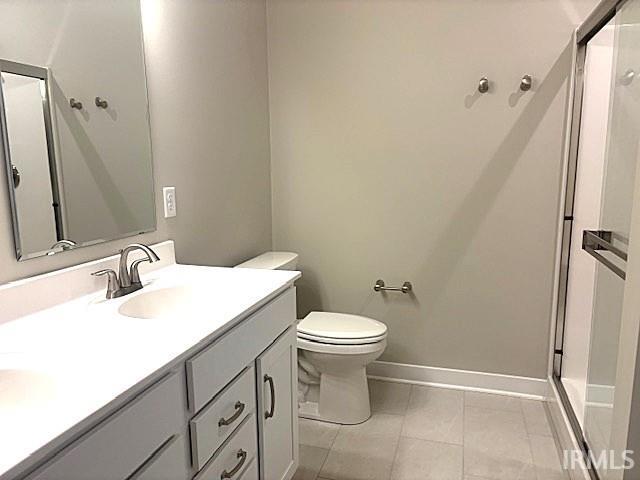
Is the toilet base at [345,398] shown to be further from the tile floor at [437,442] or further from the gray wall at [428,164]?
the gray wall at [428,164]

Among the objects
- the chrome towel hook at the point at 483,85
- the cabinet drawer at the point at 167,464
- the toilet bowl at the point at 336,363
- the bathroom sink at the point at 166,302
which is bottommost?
the toilet bowl at the point at 336,363

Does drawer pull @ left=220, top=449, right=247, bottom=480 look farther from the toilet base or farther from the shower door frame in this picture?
the shower door frame

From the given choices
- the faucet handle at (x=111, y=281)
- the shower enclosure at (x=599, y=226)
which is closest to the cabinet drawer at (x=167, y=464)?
the faucet handle at (x=111, y=281)

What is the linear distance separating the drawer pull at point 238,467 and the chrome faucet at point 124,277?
583 millimetres

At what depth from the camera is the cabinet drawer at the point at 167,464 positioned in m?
0.94

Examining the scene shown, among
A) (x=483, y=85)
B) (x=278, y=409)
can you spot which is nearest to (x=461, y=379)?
(x=278, y=409)

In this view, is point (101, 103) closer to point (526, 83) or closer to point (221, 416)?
point (221, 416)

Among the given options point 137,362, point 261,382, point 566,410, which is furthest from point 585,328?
point 137,362

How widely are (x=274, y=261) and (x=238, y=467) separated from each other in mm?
1242

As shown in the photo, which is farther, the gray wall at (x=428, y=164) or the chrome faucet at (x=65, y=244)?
the gray wall at (x=428, y=164)

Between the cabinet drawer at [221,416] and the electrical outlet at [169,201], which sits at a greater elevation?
the electrical outlet at [169,201]

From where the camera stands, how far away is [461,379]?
2688 mm

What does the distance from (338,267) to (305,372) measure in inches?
25.4

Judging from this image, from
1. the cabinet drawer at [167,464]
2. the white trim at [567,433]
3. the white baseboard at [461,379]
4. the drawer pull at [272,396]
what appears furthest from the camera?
the white baseboard at [461,379]
